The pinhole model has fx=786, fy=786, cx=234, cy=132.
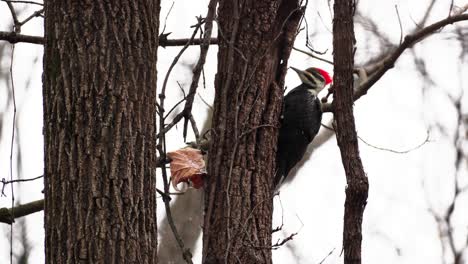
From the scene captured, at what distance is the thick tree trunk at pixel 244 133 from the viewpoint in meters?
3.66

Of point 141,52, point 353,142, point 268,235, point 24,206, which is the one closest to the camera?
point 353,142

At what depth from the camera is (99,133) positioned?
291 centimetres

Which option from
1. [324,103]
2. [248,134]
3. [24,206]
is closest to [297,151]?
[324,103]

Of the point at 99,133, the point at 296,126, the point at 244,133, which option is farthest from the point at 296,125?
the point at 99,133

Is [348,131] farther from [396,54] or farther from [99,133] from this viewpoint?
[396,54]

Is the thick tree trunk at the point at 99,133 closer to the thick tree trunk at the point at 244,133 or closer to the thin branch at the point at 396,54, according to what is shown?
the thick tree trunk at the point at 244,133

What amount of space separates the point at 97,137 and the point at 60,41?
41 centimetres

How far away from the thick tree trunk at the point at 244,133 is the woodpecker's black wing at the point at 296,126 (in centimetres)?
91

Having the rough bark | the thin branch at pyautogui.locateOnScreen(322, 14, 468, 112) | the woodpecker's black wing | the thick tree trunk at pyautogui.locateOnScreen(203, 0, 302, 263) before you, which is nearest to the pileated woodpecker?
the woodpecker's black wing

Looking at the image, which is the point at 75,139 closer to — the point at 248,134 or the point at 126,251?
the point at 126,251

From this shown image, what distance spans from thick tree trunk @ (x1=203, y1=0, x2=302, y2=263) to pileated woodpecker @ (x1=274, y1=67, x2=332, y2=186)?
91cm

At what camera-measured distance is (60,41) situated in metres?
3.01

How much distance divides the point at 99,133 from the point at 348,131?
917 millimetres

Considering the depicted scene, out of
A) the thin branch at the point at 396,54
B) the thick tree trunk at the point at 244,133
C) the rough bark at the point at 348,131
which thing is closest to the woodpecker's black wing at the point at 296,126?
the thin branch at the point at 396,54
